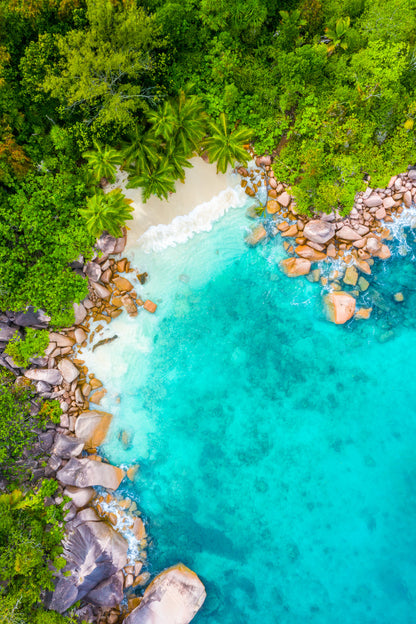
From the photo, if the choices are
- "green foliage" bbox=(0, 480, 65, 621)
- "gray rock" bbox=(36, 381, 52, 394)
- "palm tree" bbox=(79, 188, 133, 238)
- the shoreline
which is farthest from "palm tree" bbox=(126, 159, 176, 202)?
"green foliage" bbox=(0, 480, 65, 621)

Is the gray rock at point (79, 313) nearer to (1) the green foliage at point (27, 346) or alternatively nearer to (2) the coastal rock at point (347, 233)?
(1) the green foliage at point (27, 346)

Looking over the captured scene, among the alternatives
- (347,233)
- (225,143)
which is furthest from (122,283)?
(347,233)

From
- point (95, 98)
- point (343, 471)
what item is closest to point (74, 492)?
point (343, 471)

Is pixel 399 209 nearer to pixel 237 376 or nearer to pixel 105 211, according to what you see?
pixel 237 376

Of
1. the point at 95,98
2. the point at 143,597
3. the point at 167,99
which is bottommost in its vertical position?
the point at 143,597

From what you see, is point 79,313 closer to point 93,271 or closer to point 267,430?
point 93,271

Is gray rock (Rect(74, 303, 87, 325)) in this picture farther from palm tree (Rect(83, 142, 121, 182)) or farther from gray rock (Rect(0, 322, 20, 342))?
palm tree (Rect(83, 142, 121, 182))

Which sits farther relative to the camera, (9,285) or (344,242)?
(344,242)
